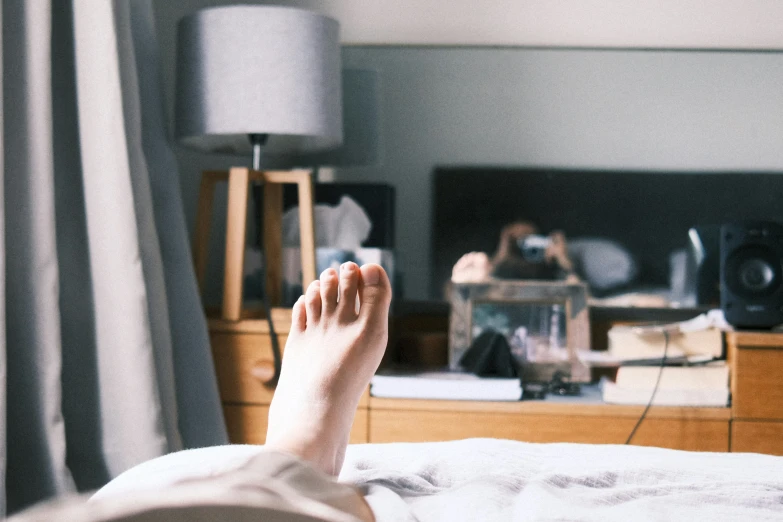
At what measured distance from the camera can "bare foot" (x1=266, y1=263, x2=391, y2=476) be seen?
31.1 inches

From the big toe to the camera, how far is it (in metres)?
0.92

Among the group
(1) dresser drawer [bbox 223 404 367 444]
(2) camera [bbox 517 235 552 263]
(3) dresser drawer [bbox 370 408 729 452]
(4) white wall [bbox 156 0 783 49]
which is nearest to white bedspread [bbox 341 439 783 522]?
(3) dresser drawer [bbox 370 408 729 452]

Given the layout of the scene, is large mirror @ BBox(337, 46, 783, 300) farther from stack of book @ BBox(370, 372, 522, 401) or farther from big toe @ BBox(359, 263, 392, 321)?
big toe @ BBox(359, 263, 392, 321)

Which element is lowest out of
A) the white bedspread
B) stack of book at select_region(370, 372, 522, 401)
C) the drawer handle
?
stack of book at select_region(370, 372, 522, 401)

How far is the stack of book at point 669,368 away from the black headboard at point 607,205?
0.25 meters

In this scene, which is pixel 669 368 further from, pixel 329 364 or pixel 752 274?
pixel 329 364

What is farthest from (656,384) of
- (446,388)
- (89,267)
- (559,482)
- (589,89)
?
(89,267)

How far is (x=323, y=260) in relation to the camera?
1.85 metres

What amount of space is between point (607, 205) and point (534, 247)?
0.21 m

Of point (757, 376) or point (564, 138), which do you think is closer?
point (757, 376)

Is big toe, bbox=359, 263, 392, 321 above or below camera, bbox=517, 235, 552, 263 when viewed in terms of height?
above

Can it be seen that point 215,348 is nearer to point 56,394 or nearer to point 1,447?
point 56,394

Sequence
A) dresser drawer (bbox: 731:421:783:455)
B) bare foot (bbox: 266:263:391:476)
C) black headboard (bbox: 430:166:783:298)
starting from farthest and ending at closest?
black headboard (bbox: 430:166:783:298), dresser drawer (bbox: 731:421:783:455), bare foot (bbox: 266:263:391:476)

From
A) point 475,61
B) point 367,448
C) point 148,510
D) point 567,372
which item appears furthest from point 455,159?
point 148,510
